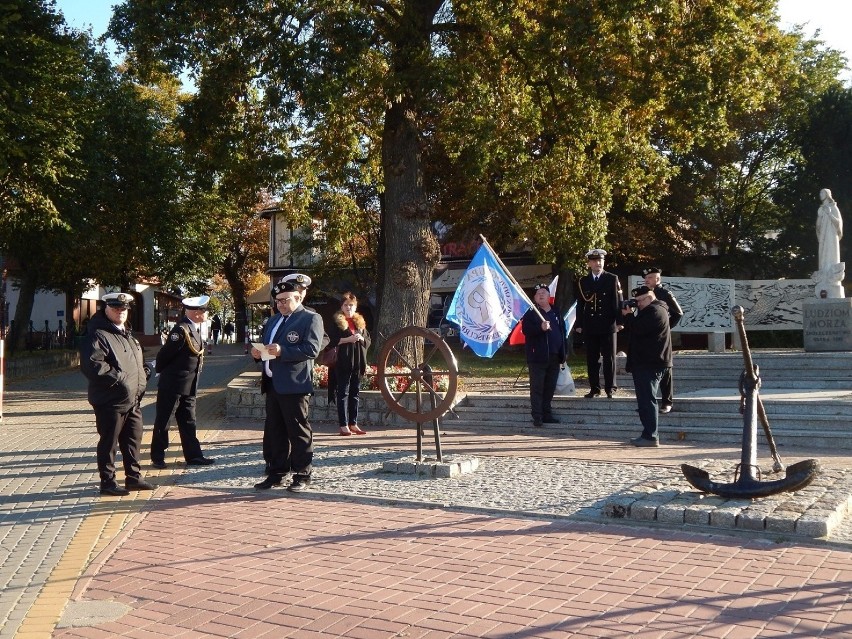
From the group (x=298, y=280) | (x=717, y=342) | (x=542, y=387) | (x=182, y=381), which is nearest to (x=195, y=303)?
(x=182, y=381)

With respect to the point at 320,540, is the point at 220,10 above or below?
above

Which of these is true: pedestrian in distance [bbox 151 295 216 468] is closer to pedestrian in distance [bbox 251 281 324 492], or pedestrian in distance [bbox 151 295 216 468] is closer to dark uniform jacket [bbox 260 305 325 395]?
pedestrian in distance [bbox 251 281 324 492]

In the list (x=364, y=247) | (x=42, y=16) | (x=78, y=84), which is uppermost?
(x=42, y=16)

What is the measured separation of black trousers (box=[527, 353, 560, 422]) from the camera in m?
12.9

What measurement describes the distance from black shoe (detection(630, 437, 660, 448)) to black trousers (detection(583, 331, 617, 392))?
2.23 metres

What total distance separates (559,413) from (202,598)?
8.47 meters

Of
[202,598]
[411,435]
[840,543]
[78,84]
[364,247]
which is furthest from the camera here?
[364,247]

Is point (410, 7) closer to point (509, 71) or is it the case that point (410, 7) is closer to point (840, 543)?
point (509, 71)

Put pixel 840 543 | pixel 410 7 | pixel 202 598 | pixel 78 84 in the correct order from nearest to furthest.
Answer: pixel 202 598 < pixel 840 543 < pixel 410 7 < pixel 78 84

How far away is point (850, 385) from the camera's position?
49.7 ft

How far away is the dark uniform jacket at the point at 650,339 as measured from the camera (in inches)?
439

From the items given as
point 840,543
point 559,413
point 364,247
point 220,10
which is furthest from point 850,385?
point 364,247

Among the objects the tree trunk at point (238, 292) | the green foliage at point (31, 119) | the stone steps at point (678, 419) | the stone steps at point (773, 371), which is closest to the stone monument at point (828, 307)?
the stone steps at point (773, 371)

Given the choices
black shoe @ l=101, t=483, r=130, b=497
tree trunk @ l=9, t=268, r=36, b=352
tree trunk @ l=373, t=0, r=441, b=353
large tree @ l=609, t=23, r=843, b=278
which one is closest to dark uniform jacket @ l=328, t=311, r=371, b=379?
tree trunk @ l=373, t=0, r=441, b=353
